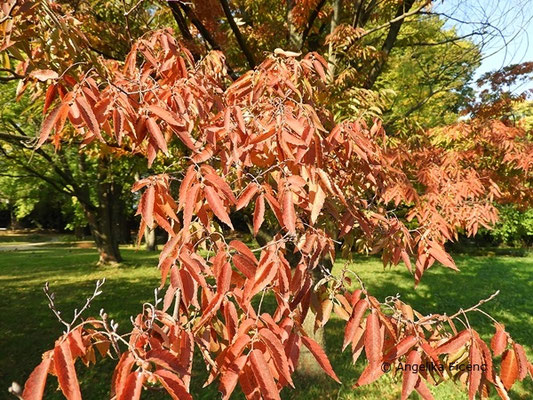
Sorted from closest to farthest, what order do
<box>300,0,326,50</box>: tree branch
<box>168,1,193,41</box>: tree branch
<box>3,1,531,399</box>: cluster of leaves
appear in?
<box>3,1,531,399</box>: cluster of leaves
<box>168,1,193,41</box>: tree branch
<box>300,0,326,50</box>: tree branch

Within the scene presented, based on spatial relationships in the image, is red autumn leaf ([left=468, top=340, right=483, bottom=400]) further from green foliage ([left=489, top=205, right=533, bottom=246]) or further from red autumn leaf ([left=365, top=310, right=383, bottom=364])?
green foliage ([left=489, top=205, right=533, bottom=246])

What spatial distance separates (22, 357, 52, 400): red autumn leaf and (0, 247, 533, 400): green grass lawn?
3.65 m

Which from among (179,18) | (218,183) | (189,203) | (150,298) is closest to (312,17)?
(179,18)

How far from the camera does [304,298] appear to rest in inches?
59.5

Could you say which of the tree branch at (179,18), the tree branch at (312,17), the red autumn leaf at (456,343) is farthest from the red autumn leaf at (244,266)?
the tree branch at (312,17)

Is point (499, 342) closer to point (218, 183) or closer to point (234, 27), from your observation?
point (218, 183)

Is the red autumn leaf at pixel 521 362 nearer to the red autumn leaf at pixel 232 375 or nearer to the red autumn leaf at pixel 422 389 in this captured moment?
the red autumn leaf at pixel 422 389

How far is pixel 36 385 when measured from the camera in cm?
93

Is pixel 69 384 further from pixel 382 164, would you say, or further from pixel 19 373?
pixel 19 373

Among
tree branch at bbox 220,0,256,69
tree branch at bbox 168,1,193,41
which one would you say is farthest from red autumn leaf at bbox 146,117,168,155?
tree branch at bbox 220,0,256,69

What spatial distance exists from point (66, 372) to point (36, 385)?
0.23 feet

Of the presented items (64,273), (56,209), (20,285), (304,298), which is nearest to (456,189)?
(304,298)

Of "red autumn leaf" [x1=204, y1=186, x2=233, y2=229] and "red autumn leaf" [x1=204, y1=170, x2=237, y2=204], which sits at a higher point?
"red autumn leaf" [x1=204, y1=170, x2=237, y2=204]

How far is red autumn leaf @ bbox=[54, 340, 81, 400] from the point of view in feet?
3.04
